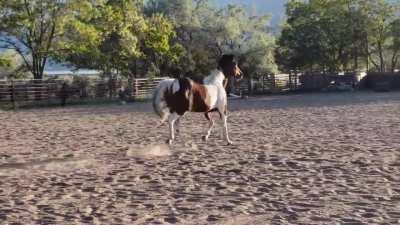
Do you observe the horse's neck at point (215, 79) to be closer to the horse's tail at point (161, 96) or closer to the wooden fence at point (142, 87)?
the horse's tail at point (161, 96)

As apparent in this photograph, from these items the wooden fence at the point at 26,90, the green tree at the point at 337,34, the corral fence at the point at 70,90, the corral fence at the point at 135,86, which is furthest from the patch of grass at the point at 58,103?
the green tree at the point at 337,34

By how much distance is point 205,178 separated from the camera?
746 cm

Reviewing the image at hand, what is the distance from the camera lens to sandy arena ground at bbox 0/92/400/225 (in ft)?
18.2

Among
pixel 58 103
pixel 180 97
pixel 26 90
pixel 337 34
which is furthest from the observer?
pixel 337 34

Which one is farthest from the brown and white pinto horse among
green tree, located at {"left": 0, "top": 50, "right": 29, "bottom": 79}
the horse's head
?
green tree, located at {"left": 0, "top": 50, "right": 29, "bottom": 79}

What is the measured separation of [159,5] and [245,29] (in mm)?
7057

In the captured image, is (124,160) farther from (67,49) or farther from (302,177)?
(67,49)

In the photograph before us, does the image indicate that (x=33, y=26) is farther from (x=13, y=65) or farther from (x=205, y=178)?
(x=205, y=178)

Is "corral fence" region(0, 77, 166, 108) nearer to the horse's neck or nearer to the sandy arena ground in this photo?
the sandy arena ground

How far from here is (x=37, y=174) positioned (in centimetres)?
802

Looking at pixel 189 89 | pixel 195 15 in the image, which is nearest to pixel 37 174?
pixel 189 89

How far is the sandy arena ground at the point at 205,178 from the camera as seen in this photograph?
218 inches

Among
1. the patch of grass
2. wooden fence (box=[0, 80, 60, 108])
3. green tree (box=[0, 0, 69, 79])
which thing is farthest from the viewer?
green tree (box=[0, 0, 69, 79])

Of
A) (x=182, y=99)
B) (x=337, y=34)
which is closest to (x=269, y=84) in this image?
(x=337, y=34)
